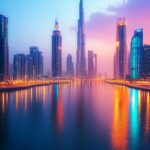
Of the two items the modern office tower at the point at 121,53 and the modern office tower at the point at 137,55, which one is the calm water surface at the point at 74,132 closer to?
the modern office tower at the point at 137,55

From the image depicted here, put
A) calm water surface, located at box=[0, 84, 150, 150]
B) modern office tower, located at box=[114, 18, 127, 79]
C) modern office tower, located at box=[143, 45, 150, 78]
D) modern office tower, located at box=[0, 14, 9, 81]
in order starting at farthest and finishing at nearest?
modern office tower, located at box=[114, 18, 127, 79], modern office tower, located at box=[143, 45, 150, 78], modern office tower, located at box=[0, 14, 9, 81], calm water surface, located at box=[0, 84, 150, 150]

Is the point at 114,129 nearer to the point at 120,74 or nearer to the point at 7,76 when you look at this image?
the point at 7,76

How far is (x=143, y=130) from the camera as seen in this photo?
2538cm

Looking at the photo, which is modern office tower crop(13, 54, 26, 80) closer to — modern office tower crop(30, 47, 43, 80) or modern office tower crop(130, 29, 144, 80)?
modern office tower crop(30, 47, 43, 80)

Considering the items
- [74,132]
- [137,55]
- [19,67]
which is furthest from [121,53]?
[74,132]

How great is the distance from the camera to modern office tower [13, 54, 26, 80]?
161500mm

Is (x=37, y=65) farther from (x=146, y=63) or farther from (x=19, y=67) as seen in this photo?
(x=146, y=63)

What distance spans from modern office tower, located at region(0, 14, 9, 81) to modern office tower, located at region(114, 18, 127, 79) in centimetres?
7948

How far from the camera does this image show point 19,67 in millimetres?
162875

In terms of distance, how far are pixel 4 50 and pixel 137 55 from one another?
66.3 m

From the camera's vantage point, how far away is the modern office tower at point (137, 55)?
6014 inches

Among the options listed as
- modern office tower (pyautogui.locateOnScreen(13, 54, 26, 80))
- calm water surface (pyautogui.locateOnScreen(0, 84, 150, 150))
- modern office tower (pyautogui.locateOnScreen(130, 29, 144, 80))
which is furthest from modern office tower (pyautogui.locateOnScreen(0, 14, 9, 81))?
calm water surface (pyautogui.locateOnScreen(0, 84, 150, 150))

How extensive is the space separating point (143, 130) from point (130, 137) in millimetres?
3169

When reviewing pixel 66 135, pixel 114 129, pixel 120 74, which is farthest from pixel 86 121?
pixel 120 74
